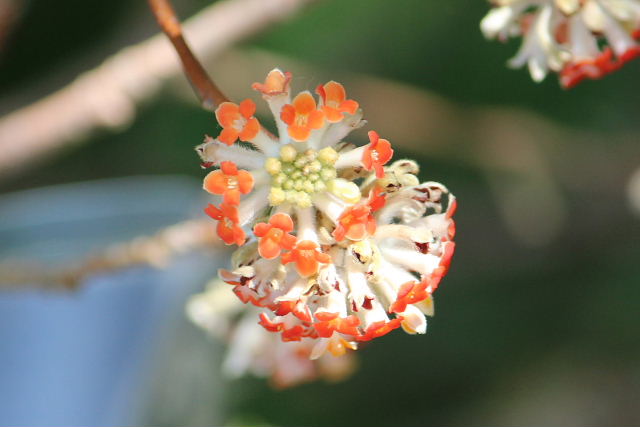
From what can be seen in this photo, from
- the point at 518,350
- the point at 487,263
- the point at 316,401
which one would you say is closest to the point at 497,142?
the point at 487,263

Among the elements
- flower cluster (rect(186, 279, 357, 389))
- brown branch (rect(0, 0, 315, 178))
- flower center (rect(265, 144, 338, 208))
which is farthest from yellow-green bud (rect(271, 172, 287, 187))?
brown branch (rect(0, 0, 315, 178))

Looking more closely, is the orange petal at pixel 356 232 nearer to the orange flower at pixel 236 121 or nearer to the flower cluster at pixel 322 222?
the flower cluster at pixel 322 222

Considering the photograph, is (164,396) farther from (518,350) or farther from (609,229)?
(609,229)

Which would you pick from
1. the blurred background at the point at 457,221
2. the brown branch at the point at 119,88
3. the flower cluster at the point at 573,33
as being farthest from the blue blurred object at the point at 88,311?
the flower cluster at the point at 573,33

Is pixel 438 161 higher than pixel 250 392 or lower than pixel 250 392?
higher

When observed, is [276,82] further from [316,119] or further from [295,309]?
[295,309]

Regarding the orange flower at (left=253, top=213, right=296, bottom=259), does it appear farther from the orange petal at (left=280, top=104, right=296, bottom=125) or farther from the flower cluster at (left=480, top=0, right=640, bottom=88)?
the flower cluster at (left=480, top=0, right=640, bottom=88)

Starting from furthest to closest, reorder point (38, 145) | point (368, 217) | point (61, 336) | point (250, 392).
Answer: point (250, 392)
point (61, 336)
point (38, 145)
point (368, 217)
